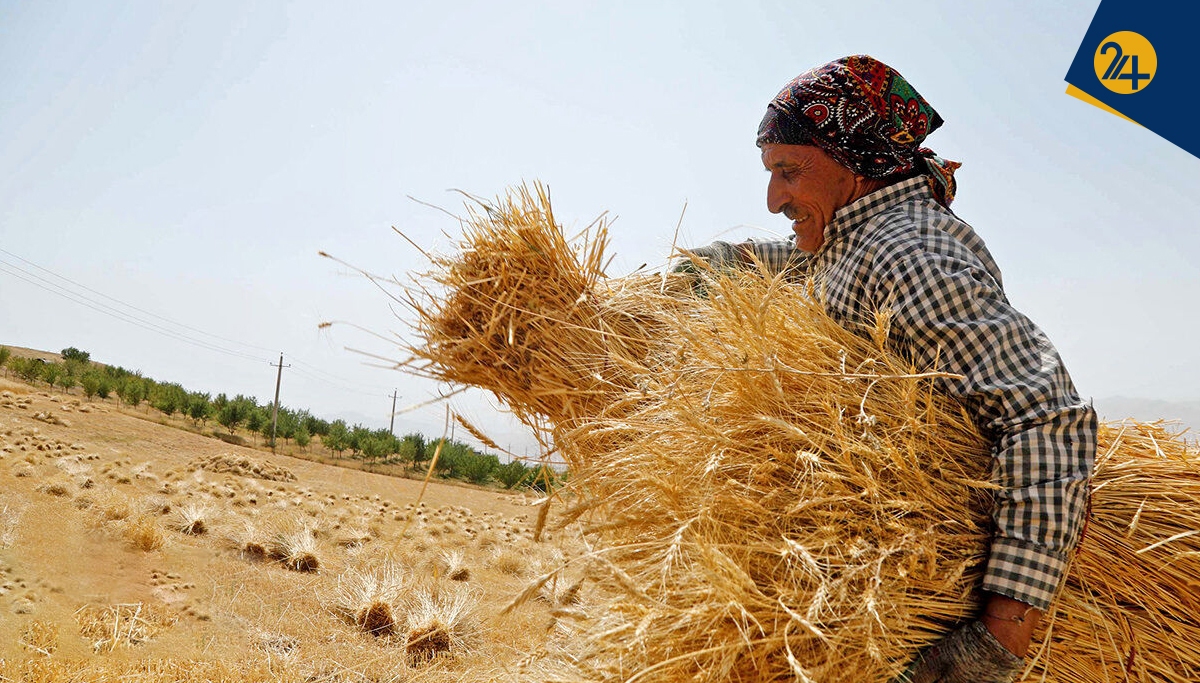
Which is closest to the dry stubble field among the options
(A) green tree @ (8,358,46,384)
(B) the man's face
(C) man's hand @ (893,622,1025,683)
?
(C) man's hand @ (893,622,1025,683)

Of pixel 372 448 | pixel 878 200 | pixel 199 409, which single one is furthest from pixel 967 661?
pixel 199 409

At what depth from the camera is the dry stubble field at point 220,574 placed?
5.20 metres

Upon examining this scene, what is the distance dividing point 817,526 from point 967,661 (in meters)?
0.32

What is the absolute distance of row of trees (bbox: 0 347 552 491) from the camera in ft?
65.0

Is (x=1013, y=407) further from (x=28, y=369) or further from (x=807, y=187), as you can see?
(x=28, y=369)

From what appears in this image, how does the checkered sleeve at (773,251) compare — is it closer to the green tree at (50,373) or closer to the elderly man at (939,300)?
the elderly man at (939,300)

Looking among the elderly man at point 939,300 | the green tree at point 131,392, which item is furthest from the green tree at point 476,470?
the elderly man at point 939,300

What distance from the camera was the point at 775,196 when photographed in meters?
1.54

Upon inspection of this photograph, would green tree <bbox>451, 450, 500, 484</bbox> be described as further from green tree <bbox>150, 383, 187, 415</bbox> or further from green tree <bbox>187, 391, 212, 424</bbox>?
green tree <bbox>150, 383, 187, 415</bbox>

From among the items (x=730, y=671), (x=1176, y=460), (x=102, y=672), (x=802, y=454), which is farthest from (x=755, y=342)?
(x=102, y=672)

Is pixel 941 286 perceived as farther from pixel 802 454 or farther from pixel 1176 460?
pixel 1176 460

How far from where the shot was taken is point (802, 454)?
1.12 meters

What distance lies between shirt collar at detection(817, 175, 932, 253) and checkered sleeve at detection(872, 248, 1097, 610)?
25cm

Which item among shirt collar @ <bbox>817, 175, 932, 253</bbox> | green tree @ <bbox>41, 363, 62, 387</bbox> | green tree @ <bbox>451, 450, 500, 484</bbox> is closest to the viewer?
shirt collar @ <bbox>817, 175, 932, 253</bbox>
